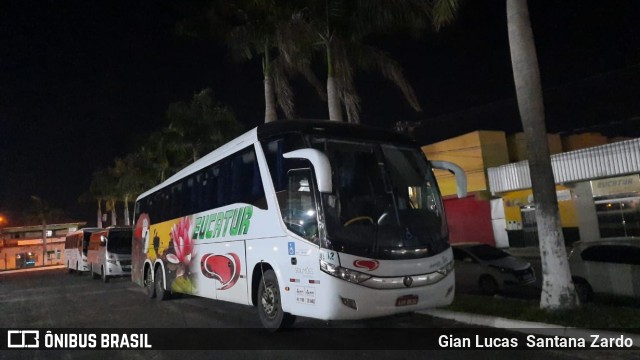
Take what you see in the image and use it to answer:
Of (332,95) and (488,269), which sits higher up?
(332,95)

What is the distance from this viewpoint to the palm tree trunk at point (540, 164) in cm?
834

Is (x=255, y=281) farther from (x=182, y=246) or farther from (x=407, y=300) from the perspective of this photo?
(x=182, y=246)

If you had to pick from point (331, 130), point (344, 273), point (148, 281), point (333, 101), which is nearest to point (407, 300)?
point (344, 273)

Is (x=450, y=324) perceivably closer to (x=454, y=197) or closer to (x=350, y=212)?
(x=350, y=212)

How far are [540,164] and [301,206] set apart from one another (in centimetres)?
464

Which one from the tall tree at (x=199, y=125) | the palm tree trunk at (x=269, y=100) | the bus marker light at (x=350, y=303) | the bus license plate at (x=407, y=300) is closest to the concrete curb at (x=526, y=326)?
the bus license plate at (x=407, y=300)

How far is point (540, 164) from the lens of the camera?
865 cm

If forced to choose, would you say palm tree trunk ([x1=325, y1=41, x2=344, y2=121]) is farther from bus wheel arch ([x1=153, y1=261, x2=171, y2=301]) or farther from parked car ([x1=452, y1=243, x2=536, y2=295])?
bus wheel arch ([x1=153, y1=261, x2=171, y2=301])

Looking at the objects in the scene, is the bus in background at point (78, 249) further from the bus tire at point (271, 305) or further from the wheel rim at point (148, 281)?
the bus tire at point (271, 305)

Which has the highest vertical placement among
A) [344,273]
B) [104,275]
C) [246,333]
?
[344,273]

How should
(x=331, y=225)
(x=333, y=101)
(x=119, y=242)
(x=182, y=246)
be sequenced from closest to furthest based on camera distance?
1. (x=331, y=225)
2. (x=182, y=246)
3. (x=333, y=101)
4. (x=119, y=242)

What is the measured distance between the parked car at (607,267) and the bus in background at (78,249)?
2564cm

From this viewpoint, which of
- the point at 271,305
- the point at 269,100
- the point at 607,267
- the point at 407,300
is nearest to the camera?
the point at 407,300

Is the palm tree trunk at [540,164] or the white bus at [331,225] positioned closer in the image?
the white bus at [331,225]
